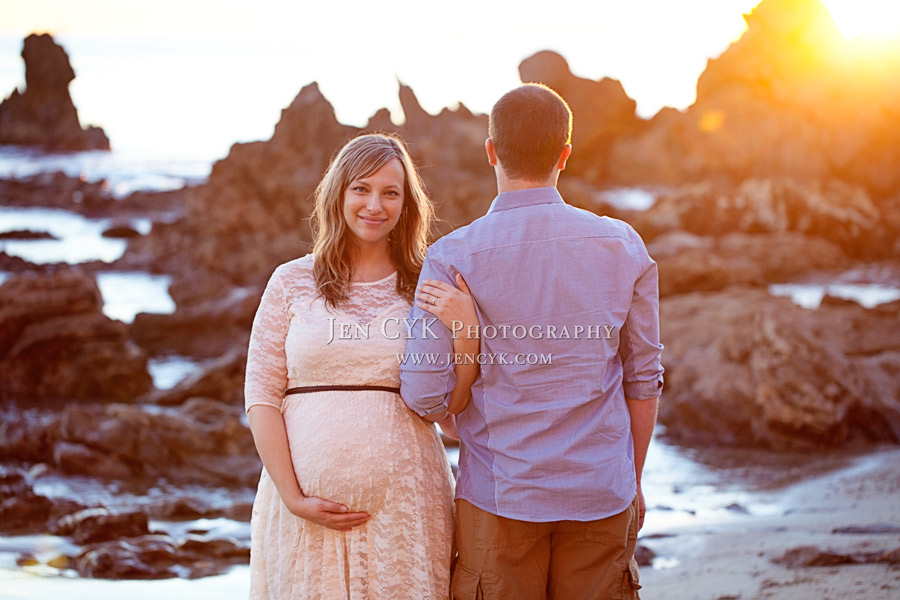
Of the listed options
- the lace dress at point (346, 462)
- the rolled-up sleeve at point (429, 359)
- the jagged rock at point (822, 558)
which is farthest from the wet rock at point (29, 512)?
the jagged rock at point (822, 558)

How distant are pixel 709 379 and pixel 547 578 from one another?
6268 millimetres

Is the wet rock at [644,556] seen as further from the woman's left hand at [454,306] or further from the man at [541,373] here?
the woman's left hand at [454,306]

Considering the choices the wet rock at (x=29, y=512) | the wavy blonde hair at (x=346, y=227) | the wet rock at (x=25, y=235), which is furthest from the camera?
the wet rock at (x=25, y=235)

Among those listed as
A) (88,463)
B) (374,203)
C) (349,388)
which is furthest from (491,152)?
(88,463)

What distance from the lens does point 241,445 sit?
7648 millimetres

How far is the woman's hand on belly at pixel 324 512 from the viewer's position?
259 cm

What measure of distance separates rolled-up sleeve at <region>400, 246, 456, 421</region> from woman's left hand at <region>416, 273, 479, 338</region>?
1.1 inches

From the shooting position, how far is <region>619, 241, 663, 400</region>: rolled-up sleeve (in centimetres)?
248

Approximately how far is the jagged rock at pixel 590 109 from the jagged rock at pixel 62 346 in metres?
45.4

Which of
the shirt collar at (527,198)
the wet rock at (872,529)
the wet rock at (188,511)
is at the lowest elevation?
the wet rock at (188,511)

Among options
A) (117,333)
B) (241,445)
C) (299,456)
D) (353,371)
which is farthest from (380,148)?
(117,333)

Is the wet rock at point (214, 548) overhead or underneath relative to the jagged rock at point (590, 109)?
underneath

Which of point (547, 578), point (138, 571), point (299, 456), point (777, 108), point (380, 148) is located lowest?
point (138, 571)

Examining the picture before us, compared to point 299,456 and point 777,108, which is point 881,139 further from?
point 299,456
